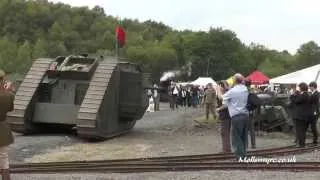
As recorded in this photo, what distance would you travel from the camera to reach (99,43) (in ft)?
407

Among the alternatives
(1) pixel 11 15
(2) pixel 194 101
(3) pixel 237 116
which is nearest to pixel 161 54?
(1) pixel 11 15

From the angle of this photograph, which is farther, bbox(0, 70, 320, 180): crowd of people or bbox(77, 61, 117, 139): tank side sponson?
bbox(77, 61, 117, 139): tank side sponson

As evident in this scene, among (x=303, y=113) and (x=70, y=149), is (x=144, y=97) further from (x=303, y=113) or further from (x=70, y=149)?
(x=303, y=113)

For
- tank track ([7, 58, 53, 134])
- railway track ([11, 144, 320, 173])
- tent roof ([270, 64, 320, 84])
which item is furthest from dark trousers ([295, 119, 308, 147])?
tent roof ([270, 64, 320, 84])

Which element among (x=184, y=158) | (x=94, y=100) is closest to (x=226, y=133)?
(x=184, y=158)

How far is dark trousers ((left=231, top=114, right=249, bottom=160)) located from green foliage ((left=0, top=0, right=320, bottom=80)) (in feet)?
320

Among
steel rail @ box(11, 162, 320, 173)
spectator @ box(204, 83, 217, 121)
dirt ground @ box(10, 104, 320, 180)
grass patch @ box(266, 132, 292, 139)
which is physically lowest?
grass patch @ box(266, 132, 292, 139)

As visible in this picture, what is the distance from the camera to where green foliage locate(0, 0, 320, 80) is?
118450 millimetres

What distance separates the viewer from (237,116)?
44.8ft

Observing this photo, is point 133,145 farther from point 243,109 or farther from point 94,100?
point 243,109

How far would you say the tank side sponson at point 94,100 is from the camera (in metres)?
19.3

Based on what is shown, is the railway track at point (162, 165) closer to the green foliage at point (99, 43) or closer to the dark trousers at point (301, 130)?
the dark trousers at point (301, 130)

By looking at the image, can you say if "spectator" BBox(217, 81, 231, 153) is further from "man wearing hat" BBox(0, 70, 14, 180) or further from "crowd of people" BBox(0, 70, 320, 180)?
"man wearing hat" BBox(0, 70, 14, 180)

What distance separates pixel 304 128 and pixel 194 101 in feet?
98.6
